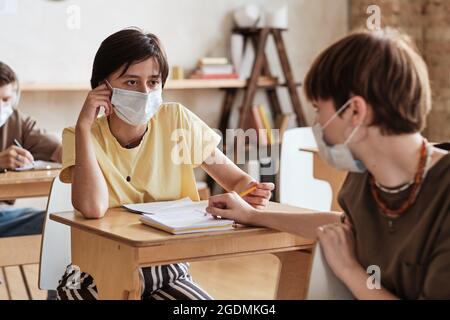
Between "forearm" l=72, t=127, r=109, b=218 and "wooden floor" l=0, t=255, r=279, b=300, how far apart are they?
1676mm

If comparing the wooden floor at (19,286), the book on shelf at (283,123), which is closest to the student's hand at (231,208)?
the wooden floor at (19,286)

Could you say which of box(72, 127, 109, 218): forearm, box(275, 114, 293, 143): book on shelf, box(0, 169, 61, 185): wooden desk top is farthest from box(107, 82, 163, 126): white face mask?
box(275, 114, 293, 143): book on shelf

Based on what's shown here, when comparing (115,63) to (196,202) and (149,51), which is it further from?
(196,202)

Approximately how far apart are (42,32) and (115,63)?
2.53 meters

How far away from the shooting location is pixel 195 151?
2549mm

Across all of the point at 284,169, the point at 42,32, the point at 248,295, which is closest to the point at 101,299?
the point at 284,169

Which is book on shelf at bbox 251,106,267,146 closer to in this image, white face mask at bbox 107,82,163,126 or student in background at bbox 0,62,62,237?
student in background at bbox 0,62,62,237

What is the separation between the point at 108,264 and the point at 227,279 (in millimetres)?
2454

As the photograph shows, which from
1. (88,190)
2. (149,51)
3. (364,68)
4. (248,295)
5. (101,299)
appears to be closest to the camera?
(364,68)

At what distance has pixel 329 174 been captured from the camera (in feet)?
12.1

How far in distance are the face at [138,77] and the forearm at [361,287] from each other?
1.07 meters

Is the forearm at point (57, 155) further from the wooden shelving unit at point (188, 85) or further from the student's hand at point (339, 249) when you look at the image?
the student's hand at point (339, 249)

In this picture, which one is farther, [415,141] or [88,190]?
[88,190]

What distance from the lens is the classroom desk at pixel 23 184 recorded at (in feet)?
10.3
